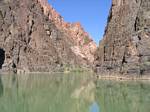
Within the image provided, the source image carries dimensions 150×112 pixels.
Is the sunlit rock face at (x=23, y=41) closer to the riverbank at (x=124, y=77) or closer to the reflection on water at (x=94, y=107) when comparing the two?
the riverbank at (x=124, y=77)

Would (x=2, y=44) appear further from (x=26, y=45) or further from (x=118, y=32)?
(x=118, y=32)

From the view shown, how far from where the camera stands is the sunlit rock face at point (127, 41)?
229 ft

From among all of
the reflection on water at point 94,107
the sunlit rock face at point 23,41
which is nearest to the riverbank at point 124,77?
the reflection on water at point 94,107

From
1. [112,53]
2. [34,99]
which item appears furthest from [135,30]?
[34,99]

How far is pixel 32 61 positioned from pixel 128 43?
10979 cm

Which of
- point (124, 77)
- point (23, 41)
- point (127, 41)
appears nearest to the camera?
point (124, 77)

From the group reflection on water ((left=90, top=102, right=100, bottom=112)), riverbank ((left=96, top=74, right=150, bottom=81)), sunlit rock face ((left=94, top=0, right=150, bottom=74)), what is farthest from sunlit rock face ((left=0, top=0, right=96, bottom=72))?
reflection on water ((left=90, top=102, right=100, bottom=112))

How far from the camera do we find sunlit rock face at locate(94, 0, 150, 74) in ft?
229

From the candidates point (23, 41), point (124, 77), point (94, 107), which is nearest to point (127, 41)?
point (124, 77)

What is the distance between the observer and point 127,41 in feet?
246

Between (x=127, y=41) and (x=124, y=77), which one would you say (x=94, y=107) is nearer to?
(x=124, y=77)

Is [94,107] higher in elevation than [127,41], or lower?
lower

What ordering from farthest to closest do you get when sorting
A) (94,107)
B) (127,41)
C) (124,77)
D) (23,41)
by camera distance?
(23,41), (127,41), (124,77), (94,107)

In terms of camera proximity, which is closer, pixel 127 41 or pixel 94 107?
pixel 94 107
